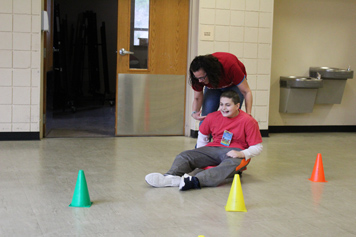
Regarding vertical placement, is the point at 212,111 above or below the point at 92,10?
below

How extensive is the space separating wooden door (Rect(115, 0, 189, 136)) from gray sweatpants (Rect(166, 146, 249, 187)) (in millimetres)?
2446

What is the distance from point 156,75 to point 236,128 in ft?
8.57

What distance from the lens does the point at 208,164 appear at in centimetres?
398

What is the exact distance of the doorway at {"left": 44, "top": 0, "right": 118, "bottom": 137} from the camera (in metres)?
8.74

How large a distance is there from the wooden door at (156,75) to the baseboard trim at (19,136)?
109 centimetres

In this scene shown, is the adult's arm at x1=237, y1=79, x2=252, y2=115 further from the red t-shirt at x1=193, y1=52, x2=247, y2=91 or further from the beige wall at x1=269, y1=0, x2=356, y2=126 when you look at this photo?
the beige wall at x1=269, y1=0, x2=356, y2=126

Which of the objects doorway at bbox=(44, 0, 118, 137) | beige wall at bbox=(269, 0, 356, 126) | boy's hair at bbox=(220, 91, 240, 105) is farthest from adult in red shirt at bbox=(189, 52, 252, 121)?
doorway at bbox=(44, 0, 118, 137)

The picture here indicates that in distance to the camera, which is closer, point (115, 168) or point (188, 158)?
point (188, 158)

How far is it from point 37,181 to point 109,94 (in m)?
7.51

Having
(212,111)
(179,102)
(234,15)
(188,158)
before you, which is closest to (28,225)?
(188,158)

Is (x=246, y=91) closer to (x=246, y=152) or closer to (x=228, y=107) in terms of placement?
(x=228, y=107)

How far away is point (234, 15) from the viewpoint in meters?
6.40

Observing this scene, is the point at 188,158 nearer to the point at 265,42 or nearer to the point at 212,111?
the point at 212,111

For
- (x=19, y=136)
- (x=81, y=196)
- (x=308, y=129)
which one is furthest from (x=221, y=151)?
(x=308, y=129)
